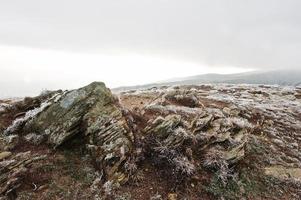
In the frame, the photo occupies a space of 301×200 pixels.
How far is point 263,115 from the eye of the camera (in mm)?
30953

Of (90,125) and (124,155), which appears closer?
(124,155)

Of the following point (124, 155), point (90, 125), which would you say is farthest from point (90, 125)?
point (124, 155)

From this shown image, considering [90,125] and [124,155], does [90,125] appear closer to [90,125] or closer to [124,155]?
[90,125]

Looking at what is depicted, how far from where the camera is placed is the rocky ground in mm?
17438

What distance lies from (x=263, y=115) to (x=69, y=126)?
18.3m

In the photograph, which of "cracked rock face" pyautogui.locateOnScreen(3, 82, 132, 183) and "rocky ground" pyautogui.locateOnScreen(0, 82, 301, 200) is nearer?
"rocky ground" pyautogui.locateOnScreen(0, 82, 301, 200)

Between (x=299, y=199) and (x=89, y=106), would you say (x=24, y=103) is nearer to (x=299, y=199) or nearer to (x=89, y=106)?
(x=89, y=106)

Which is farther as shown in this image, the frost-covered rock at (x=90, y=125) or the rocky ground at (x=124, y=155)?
the frost-covered rock at (x=90, y=125)

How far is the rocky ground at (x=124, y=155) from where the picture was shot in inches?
687

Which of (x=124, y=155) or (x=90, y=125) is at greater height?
(x=90, y=125)

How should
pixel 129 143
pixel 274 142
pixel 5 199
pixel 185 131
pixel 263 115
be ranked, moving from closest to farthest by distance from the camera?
pixel 5 199
pixel 129 143
pixel 185 131
pixel 274 142
pixel 263 115

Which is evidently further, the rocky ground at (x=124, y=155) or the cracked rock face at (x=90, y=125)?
the cracked rock face at (x=90, y=125)

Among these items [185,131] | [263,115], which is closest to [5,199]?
[185,131]

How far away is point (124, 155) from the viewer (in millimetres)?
18672
